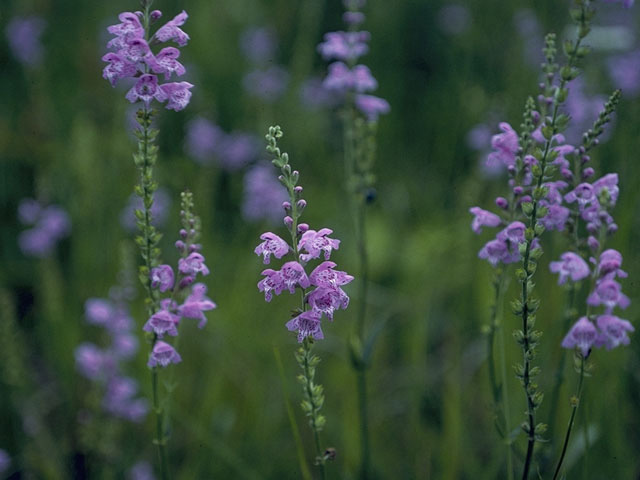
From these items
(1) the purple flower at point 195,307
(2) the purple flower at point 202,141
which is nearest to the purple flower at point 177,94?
(1) the purple flower at point 195,307

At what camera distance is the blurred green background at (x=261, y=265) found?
311 cm

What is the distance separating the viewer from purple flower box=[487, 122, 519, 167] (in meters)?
1.96

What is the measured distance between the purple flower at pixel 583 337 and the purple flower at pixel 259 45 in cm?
441

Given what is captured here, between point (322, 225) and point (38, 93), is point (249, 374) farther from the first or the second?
point (38, 93)

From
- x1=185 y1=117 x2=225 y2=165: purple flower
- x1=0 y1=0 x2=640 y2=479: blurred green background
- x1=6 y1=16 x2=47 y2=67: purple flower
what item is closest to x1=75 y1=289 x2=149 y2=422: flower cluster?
x1=0 y1=0 x2=640 y2=479: blurred green background

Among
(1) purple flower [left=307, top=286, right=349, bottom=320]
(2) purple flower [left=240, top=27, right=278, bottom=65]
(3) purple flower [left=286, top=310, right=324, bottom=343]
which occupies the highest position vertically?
(2) purple flower [left=240, top=27, right=278, bottom=65]

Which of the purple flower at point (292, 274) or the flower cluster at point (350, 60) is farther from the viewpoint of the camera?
the flower cluster at point (350, 60)

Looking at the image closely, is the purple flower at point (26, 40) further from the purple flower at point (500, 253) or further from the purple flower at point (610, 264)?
the purple flower at point (610, 264)

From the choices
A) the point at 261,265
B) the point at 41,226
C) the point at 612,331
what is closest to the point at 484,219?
the point at 612,331

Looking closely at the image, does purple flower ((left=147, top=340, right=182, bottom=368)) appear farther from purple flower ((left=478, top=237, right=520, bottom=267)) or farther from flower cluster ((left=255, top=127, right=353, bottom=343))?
purple flower ((left=478, top=237, right=520, bottom=267))

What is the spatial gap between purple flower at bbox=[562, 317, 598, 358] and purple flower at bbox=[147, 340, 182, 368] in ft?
3.47

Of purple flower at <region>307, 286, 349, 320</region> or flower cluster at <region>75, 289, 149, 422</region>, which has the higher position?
purple flower at <region>307, 286, 349, 320</region>

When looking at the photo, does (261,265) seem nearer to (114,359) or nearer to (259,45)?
(114,359)

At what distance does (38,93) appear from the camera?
545cm
